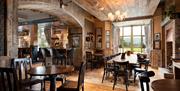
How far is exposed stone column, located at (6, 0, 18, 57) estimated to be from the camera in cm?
387

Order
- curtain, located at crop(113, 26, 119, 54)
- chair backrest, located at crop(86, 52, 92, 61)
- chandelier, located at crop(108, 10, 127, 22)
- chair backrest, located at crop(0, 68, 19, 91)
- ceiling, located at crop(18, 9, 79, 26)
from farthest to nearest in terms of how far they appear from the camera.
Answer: curtain, located at crop(113, 26, 119, 54) → chair backrest, located at crop(86, 52, 92, 61) → ceiling, located at crop(18, 9, 79, 26) → chandelier, located at crop(108, 10, 127, 22) → chair backrest, located at crop(0, 68, 19, 91)

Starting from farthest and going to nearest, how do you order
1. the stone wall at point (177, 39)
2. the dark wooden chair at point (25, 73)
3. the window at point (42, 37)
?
the window at point (42, 37) < the stone wall at point (177, 39) < the dark wooden chair at point (25, 73)

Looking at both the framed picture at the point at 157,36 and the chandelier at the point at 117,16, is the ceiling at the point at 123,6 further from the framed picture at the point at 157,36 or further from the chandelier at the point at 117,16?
the framed picture at the point at 157,36

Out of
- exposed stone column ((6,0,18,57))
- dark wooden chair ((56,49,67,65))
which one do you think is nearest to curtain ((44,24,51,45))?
A: dark wooden chair ((56,49,67,65))

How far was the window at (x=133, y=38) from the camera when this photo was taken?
10.3 meters

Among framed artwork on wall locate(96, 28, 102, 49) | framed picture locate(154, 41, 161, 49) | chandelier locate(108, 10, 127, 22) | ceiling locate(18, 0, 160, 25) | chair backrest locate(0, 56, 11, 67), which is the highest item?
ceiling locate(18, 0, 160, 25)

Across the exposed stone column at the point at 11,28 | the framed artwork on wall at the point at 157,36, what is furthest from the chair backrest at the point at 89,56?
the exposed stone column at the point at 11,28

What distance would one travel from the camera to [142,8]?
719 cm

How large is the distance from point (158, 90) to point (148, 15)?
24.9 feet

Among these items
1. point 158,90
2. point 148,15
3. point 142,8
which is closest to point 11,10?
point 158,90

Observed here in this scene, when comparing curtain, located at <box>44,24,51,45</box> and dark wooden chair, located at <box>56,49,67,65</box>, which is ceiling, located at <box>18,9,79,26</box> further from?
dark wooden chair, located at <box>56,49,67,65</box>

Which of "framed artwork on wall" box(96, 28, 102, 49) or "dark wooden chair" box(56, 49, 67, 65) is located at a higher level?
"framed artwork on wall" box(96, 28, 102, 49)

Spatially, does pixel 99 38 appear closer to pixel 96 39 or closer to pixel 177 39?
pixel 96 39

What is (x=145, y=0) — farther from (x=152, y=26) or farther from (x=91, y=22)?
(x=91, y=22)
